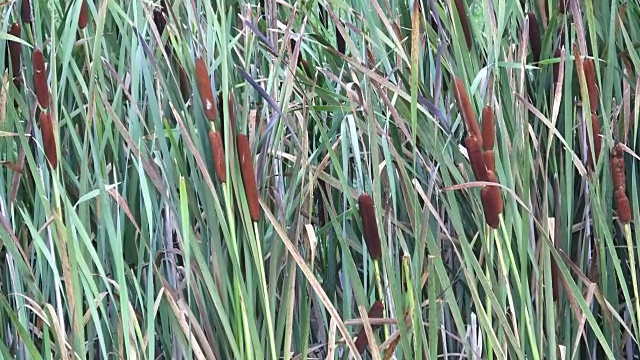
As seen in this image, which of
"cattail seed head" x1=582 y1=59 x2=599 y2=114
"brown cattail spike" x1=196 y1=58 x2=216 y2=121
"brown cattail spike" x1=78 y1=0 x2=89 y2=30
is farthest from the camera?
"brown cattail spike" x1=78 y1=0 x2=89 y2=30

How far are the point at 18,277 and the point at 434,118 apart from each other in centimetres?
62

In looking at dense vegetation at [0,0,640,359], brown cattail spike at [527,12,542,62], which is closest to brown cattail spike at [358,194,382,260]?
dense vegetation at [0,0,640,359]

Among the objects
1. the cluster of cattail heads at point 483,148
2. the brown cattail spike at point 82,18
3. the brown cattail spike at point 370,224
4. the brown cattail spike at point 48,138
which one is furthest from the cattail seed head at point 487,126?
the brown cattail spike at point 82,18

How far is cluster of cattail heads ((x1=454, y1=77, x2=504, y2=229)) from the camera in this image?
→ 0.94 metres

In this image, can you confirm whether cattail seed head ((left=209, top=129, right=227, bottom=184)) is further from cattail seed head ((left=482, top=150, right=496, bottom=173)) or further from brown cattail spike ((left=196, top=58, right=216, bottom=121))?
cattail seed head ((left=482, top=150, right=496, bottom=173))

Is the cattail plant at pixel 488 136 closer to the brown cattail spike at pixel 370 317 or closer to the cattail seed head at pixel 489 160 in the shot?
the cattail seed head at pixel 489 160

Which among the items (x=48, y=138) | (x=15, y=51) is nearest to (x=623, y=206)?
(x=48, y=138)

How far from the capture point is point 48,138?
98cm

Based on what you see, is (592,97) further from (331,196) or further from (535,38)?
(331,196)

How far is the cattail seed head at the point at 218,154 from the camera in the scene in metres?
0.95

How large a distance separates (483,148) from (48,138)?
0.51 m

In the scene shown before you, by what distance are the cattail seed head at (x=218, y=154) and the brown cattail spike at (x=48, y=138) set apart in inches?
7.5

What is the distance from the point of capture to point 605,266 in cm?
112

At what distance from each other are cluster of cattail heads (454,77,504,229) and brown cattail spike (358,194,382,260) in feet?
0.42
